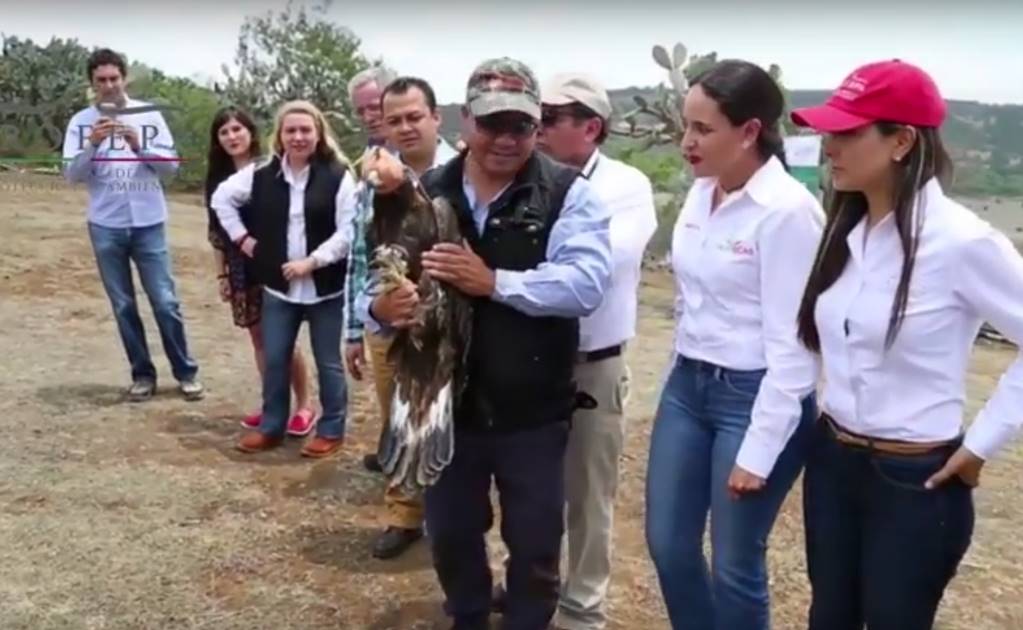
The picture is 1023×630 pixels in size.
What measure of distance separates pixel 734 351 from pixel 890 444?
0.47m

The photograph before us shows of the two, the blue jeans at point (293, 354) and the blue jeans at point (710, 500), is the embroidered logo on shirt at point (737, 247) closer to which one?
the blue jeans at point (710, 500)

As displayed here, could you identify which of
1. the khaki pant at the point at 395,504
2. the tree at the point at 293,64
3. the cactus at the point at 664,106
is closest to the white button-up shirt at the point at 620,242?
the khaki pant at the point at 395,504

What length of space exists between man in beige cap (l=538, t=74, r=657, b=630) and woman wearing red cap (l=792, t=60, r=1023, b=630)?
3.05ft

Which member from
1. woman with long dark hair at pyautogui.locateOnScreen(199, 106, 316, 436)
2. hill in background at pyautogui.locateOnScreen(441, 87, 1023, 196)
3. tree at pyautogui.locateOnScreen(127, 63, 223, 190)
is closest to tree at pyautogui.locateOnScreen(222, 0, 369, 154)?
tree at pyautogui.locateOnScreen(127, 63, 223, 190)

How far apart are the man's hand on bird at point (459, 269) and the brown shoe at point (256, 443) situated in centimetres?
271

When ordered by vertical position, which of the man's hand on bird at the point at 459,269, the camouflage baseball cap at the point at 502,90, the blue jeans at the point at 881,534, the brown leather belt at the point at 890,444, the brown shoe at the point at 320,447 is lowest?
the brown shoe at the point at 320,447

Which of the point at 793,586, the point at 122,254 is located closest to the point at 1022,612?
the point at 793,586

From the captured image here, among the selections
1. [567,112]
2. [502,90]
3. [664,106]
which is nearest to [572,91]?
[567,112]

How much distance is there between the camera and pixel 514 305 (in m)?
2.80

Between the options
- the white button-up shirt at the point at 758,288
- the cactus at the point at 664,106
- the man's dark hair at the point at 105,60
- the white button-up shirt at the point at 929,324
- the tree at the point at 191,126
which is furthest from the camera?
the tree at the point at 191,126

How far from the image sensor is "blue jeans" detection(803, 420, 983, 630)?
7.16 ft

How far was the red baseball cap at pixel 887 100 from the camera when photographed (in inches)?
85.0

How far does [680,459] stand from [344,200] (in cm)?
263

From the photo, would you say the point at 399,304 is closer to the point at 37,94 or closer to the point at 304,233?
the point at 304,233
